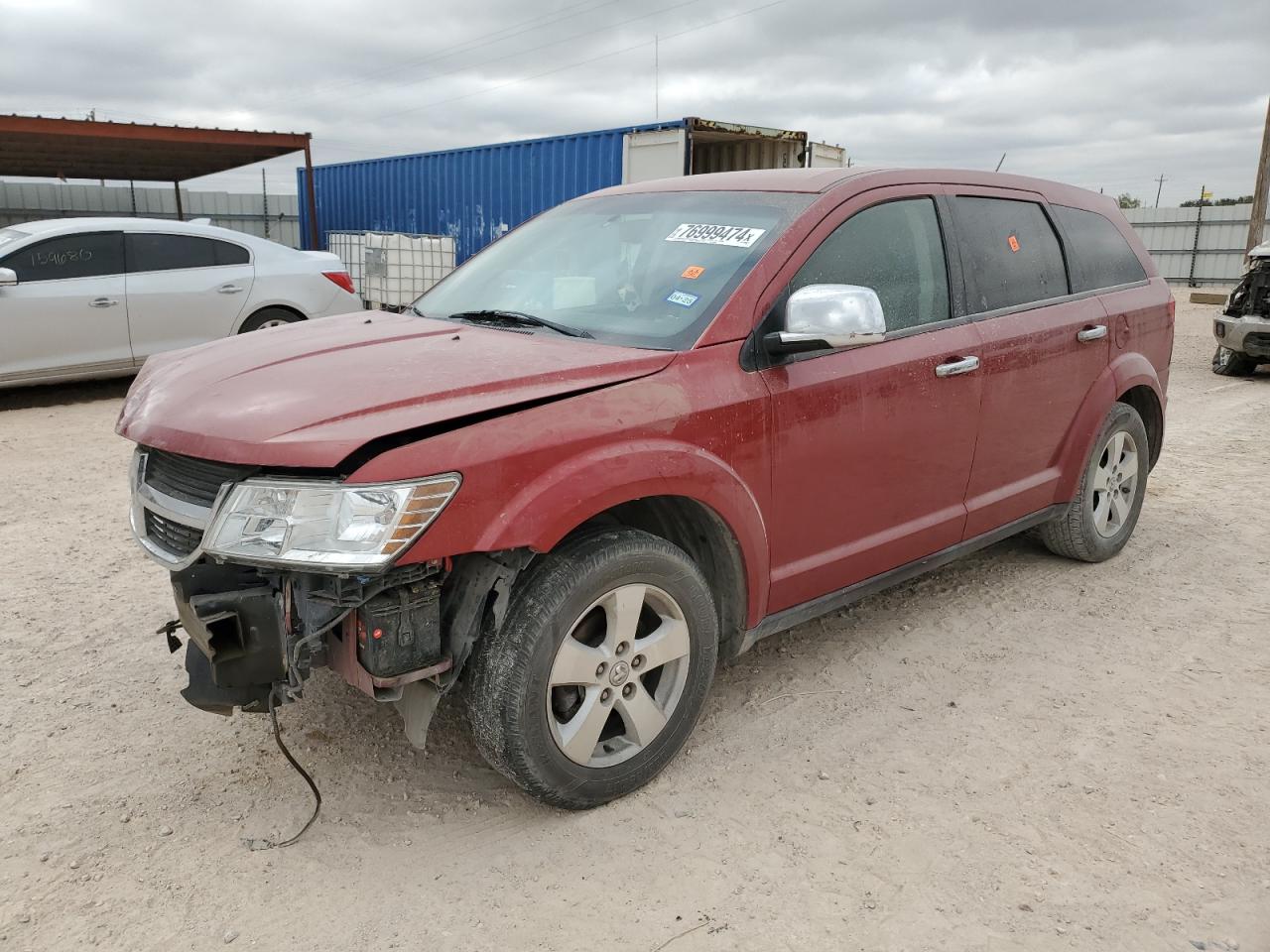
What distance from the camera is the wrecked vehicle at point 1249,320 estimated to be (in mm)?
10812

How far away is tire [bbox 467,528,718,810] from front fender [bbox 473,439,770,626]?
0.48 ft

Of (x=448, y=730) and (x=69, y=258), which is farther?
(x=69, y=258)

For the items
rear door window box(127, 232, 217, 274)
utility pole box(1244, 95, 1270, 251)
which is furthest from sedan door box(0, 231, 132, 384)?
utility pole box(1244, 95, 1270, 251)

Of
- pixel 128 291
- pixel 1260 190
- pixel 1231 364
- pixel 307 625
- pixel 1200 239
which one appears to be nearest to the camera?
pixel 307 625

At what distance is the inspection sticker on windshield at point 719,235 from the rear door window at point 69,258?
6671mm

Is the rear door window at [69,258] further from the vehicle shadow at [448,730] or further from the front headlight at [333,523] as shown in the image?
the front headlight at [333,523]

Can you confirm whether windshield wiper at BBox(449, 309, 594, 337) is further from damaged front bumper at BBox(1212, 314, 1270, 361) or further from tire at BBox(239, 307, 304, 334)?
damaged front bumper at BBox(1212, 314, 1270, 361)

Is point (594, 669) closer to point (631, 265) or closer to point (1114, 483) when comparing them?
point (631, 265)

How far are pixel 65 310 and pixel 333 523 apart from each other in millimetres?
7023

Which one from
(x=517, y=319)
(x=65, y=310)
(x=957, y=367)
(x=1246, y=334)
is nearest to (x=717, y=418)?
(x=517, y=319)

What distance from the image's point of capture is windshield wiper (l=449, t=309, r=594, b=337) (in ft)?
10.1

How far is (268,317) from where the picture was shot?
8.97m

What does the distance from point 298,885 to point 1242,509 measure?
18.5 ft

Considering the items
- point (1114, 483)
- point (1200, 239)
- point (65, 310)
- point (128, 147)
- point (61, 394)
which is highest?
point (128, 147)
